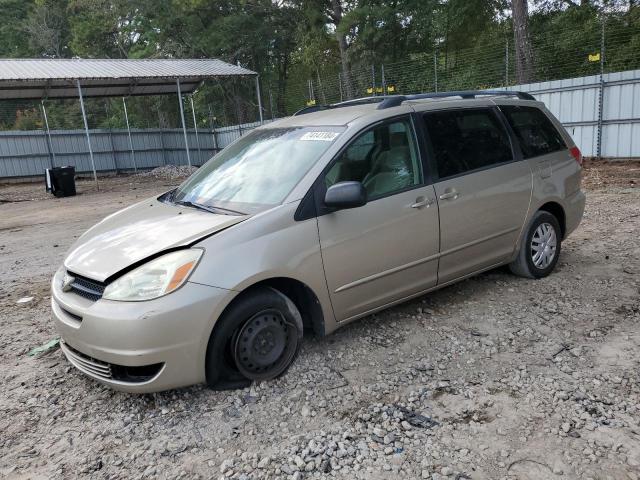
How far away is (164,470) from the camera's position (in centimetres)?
254

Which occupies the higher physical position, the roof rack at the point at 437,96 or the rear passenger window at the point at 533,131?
the roof rack at the point at 437,96

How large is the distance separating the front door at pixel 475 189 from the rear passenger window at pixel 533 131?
0.17 meters

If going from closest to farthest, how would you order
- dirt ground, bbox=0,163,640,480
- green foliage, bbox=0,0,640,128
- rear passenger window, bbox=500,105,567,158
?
dirt ground, bbox=0,163,640,480, rear passenger window, bbox=500,105,567,158, green foliage, bbox=0,0,640,128

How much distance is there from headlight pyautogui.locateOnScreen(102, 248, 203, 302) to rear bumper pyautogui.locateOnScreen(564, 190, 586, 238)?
12.1 ft

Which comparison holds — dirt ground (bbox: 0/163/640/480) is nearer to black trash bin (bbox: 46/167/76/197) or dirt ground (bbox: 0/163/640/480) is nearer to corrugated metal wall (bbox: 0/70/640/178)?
corrugated metal wall (bbox: 0/70/640/178)

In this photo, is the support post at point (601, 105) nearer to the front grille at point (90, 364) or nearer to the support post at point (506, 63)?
the support post at point (506, 63)

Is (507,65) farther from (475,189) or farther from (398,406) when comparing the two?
(398,406)

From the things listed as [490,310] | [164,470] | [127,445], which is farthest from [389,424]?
[490,310]

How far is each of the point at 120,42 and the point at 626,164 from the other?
3451 centimetres

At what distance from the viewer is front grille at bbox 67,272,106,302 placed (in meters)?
2.99

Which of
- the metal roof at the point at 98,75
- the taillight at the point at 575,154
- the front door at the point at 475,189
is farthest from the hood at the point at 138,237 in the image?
the metal roof at the point at 98,75

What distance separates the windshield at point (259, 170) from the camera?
3.45 m

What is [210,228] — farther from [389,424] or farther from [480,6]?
[480,6]

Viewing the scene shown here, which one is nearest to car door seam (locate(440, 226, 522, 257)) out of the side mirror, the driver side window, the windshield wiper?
the driver side window
